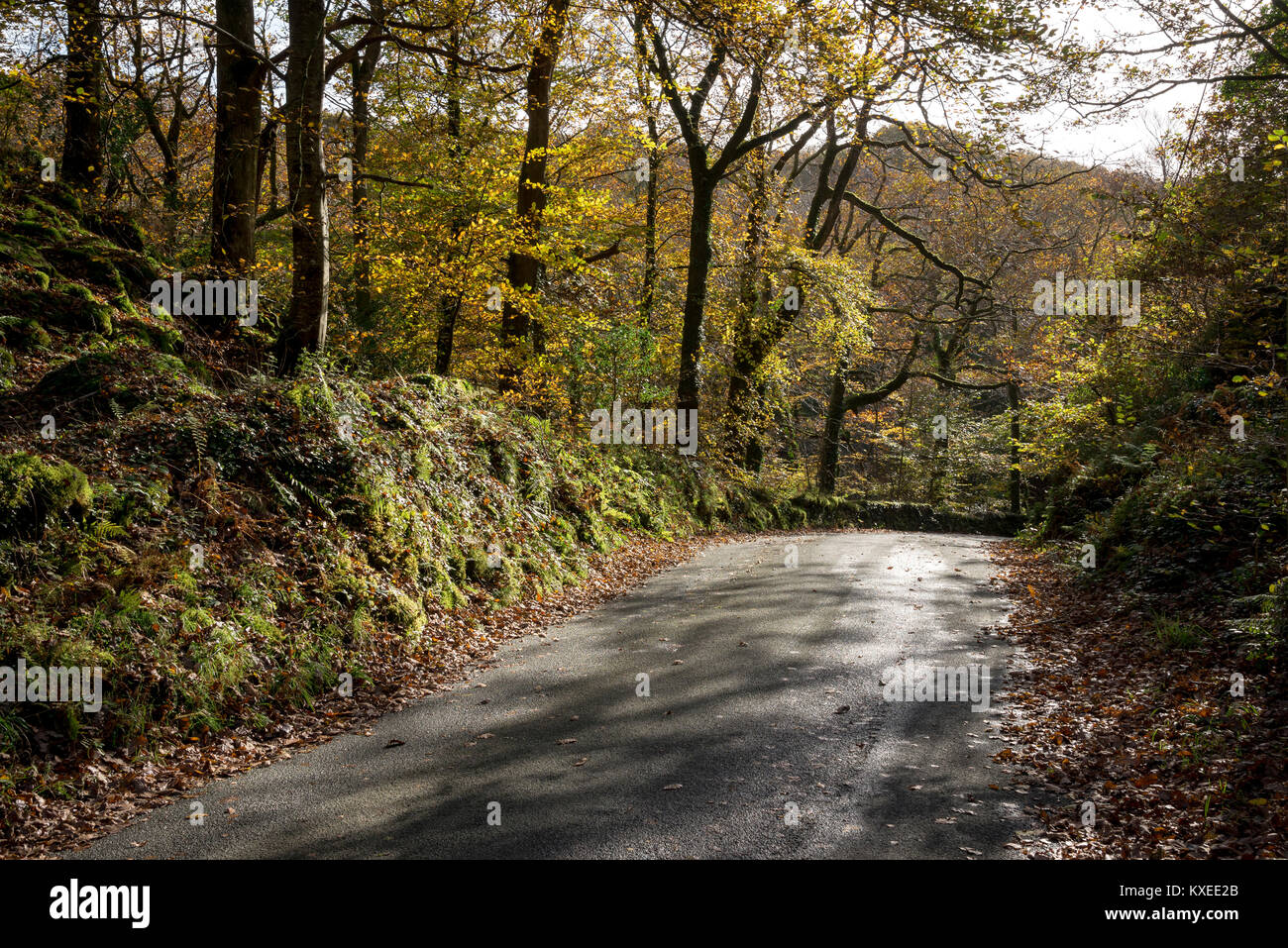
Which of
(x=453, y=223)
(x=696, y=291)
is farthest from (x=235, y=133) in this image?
(x=696, y=291)

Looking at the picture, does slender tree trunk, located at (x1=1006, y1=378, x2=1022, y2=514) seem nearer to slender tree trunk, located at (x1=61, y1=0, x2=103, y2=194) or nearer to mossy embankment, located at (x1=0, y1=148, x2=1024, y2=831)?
mossy embankment, located at (x1=0, y1=148, x2=1024, y2=831)

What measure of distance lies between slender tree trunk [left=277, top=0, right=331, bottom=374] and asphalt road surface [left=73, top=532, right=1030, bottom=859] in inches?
193

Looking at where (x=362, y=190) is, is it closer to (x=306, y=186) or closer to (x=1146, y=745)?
(x=306, y=186)

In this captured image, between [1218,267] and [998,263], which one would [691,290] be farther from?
[998,263]

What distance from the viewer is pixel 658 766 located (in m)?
5.76

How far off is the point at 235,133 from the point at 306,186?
1.10 meters

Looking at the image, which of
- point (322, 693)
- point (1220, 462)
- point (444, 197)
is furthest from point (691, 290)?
point (322, 693)

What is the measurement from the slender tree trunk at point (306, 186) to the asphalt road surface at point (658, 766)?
4903 millimetres

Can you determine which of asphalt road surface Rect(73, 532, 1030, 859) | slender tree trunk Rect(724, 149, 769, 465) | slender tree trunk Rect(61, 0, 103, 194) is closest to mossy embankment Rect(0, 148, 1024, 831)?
slender tree trunk Rect(61, 0, 103, 194)

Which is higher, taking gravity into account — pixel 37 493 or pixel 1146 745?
pixel 37 493

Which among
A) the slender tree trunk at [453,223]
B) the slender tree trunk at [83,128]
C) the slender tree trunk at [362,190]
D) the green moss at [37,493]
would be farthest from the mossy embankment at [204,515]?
the slender tree trunk at [362,190]

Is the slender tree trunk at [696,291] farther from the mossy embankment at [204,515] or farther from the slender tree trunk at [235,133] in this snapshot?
the slender tree trunk at [235,133]

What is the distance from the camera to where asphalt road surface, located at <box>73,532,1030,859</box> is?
4.68 meters

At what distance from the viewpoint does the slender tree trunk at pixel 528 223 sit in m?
15.3
